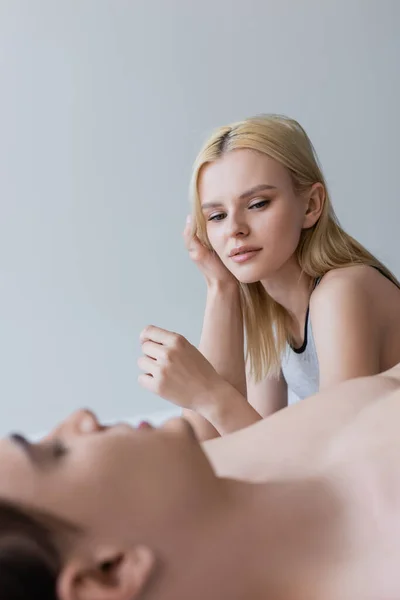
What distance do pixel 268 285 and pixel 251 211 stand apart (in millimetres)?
184

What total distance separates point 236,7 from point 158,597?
67.3 inches

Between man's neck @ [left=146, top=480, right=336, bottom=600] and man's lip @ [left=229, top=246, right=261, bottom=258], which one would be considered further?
man's lip @ [left=229, top=246, right=261, bottom=258]

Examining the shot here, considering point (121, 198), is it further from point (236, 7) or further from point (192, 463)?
point (192, 463)

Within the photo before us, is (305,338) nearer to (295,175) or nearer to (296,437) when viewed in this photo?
(295,175)

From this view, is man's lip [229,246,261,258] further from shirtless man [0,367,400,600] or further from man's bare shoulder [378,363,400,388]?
shirtless man [0,367,400,600]

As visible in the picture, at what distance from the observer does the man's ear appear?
444 mm

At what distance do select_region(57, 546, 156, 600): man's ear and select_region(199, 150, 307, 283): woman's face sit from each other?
69cm

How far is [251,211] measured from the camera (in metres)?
1.10

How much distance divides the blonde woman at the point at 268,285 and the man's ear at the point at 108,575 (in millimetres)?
515

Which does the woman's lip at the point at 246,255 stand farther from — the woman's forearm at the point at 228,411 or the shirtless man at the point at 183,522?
the shirtless man at the point at 183,522

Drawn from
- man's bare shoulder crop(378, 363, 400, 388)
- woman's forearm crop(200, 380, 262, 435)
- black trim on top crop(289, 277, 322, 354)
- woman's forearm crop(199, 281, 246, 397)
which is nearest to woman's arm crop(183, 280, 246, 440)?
woman's forearm crop(199, 281, 246, 397)

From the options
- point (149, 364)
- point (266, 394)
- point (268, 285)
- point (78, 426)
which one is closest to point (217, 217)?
point (268, 285)

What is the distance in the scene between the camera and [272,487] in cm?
59

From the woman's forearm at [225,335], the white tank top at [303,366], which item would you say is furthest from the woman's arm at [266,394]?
the woman's forearm at [225,335]
